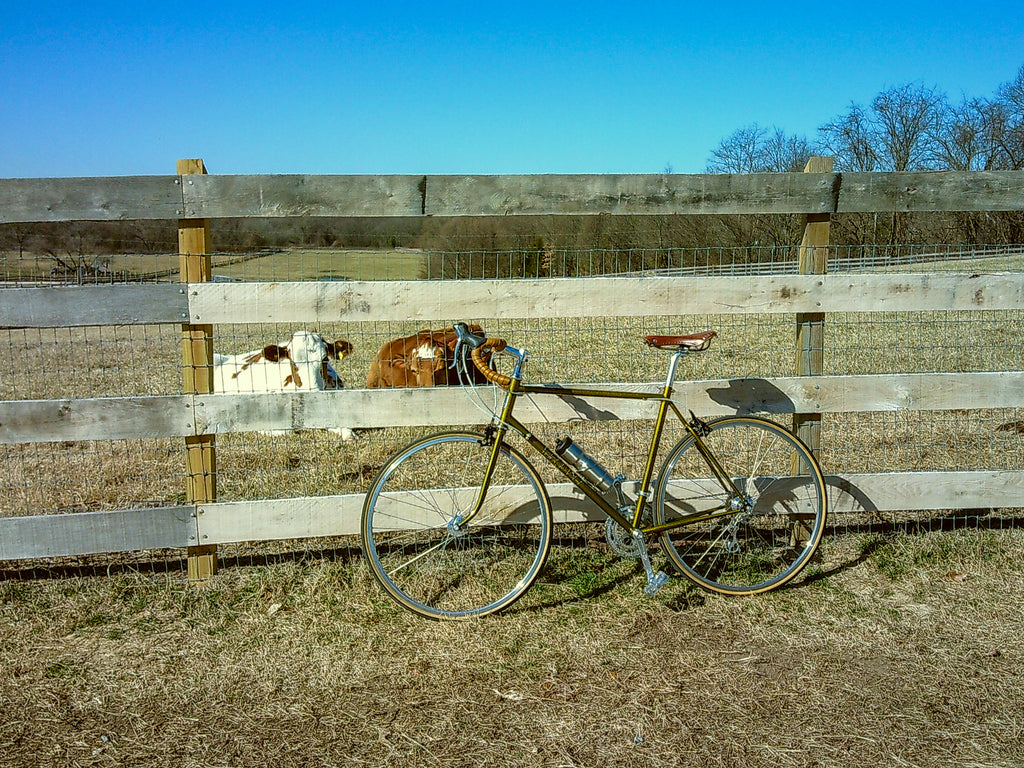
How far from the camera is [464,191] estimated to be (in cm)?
420

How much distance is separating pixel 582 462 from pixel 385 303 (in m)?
1.24

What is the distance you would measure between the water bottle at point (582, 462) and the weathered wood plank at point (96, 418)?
5.95 feet

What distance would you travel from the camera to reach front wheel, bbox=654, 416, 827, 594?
4152 millimetres

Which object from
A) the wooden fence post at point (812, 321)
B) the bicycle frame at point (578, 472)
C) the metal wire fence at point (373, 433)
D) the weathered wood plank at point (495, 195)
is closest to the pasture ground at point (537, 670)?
the bicycle frame at point (578, 472)

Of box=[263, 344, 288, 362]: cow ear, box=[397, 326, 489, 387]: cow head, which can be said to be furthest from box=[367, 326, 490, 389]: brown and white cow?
box=[263, 344, 288, 362]: cow ear

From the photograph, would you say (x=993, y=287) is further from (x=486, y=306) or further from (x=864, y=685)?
(x=486, y=306)

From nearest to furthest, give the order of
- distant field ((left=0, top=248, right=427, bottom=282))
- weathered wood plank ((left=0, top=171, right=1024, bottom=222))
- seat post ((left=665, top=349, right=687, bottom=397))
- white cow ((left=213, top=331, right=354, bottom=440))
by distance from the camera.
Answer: seat post ((left=665, top=349, right=687, bottom=397)), weathered wood plank ((left=0, top=171, right=1024, bottom=222)), distant field ((left=0, top=248, right=427, bottom=282)), white cow ((left=213, top=331, right=354, bottom=440))

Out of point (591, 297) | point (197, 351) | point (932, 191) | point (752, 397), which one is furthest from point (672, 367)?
point (197, 351)

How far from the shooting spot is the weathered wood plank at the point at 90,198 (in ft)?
13.0

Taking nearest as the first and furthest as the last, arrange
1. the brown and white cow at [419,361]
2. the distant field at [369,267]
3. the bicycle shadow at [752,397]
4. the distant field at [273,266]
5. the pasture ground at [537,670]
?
1. the pasture ground at [537,670]
2. the bicycle shadow at [752,397]
3. the distant field at [273,266]
4. the distant field at [369,267]
5. the brown and white cow at [419,361]

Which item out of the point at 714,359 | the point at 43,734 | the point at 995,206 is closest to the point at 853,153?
the point at 714,359

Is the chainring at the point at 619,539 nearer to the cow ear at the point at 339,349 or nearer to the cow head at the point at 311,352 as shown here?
the cow head at the point at 311,352

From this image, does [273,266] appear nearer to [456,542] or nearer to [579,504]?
[456,542]

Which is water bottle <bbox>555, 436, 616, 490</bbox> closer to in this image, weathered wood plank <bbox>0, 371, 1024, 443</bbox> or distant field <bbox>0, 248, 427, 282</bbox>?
weathered wood plank <bbox>0, 371, 1024, 443</bbox>
